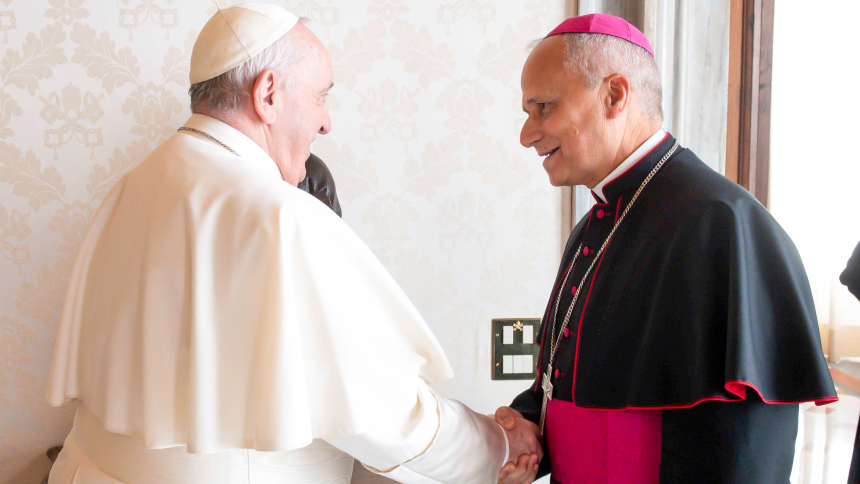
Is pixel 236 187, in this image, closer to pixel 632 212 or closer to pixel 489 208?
pixel 632 212

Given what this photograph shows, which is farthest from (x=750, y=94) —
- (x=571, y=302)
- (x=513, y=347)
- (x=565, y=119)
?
(x=513, y=347)

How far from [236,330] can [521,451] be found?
34.5 inches

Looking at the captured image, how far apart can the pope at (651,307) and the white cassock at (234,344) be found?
0.39 meters

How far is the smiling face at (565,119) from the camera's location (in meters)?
1.49

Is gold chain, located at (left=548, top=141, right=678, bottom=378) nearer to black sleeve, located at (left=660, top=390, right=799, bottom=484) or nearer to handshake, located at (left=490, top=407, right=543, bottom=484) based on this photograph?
handshake, located at (left=490, top=407, right=543, bottom=484)

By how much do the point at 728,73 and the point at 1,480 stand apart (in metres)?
3.12

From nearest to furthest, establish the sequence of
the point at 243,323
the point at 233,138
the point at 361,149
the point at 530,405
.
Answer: the point at 243,323 → the point at 233,138 → the point at 530,405 → the point at 361,149

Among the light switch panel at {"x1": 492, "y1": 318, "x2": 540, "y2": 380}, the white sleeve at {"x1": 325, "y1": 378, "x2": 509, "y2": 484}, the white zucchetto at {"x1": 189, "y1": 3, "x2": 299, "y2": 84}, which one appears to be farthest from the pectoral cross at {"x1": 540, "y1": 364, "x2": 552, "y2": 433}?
the white zucchetto at {"x1": 189, "y1": 3, "x2": 299, "y2": 84}

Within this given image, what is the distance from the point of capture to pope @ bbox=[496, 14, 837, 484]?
1.19 meters

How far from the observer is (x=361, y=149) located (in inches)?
90.4

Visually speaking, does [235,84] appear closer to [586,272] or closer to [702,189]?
[586,272]

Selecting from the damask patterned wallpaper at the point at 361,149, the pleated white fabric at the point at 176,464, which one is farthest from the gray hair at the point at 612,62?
the pleated white fabric at the point at 176,464

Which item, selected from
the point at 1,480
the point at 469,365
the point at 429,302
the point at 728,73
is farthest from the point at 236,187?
the point at 1,480

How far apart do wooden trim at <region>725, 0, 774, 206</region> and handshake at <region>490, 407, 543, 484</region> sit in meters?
1.11
